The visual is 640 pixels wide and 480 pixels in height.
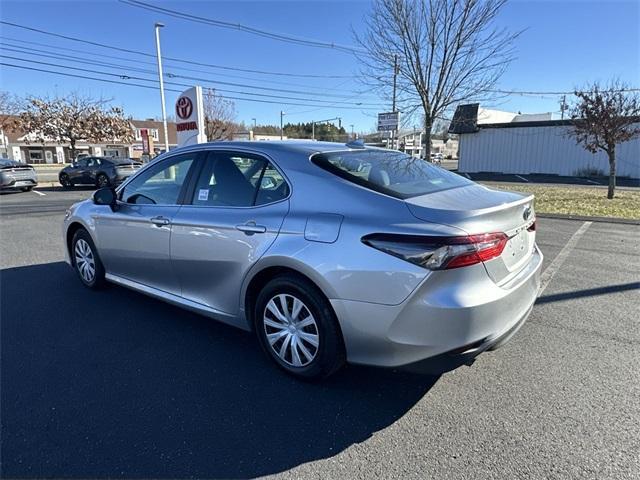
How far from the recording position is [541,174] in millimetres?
25109

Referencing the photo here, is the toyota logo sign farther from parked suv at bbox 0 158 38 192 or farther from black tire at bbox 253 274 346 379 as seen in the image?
black tire at bbox 253 274 346 379

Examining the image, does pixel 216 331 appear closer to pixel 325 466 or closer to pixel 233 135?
pixel 325 466

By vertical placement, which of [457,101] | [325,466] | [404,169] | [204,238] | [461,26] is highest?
[461,26]

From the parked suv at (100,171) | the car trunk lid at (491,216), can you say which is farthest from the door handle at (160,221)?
the parked suv at (100,171)

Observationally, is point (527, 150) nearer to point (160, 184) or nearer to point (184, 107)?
point (184, 107)

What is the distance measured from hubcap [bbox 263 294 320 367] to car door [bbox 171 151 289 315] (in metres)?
0.32

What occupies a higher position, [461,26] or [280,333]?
[461,26]

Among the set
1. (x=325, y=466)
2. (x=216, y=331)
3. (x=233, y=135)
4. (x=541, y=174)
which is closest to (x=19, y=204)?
(x=216, y=331)

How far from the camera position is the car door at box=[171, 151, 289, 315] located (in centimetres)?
279

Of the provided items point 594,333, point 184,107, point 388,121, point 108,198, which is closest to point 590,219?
point 594,333

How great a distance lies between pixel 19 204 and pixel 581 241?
50.1 feet

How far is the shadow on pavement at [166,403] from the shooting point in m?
2.13

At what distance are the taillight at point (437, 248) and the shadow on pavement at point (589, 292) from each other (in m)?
2.32

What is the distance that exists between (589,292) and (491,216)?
2.85m
